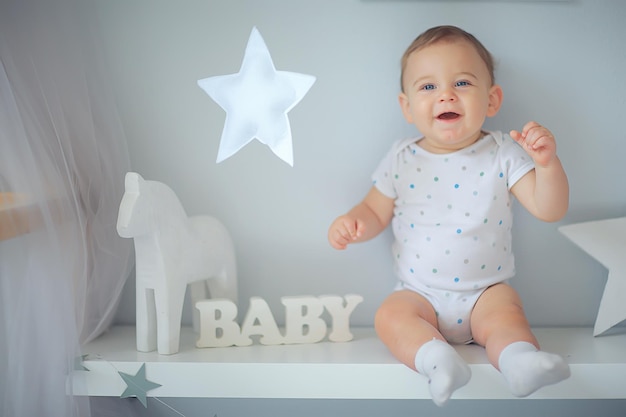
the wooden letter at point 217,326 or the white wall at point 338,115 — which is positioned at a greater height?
the white wall at point 338,115

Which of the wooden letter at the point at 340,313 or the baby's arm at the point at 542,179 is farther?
the wooden letter at the point at 340,313

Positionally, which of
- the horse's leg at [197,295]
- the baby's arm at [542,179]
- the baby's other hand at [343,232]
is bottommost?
the horse's leg at [197,295]

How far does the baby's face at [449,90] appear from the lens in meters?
1.09

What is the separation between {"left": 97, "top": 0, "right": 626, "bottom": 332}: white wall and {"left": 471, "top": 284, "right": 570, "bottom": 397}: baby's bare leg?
204mm

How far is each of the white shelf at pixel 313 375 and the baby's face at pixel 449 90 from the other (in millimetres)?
385

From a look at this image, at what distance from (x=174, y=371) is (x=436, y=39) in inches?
28.0

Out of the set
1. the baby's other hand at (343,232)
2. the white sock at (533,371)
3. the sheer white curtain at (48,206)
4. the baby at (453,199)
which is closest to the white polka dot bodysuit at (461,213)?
the baby at (453,199)

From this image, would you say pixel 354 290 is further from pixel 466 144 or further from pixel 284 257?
pixel 466 144

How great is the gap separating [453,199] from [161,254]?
52 centimetres

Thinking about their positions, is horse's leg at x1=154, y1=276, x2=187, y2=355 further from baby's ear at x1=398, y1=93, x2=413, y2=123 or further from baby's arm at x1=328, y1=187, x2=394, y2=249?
baby's ear at x1=398, y1=93, x2=413, y2=123

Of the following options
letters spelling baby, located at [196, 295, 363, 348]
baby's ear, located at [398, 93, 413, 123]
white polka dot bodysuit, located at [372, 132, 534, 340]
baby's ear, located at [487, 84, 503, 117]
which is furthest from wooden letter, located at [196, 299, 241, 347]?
baby's ear, located at [487, 84, 503, 117]

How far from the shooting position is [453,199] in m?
1.14

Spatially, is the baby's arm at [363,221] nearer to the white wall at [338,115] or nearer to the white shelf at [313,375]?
the white wall at [338,115]

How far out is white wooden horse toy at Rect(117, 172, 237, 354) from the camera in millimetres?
1023
